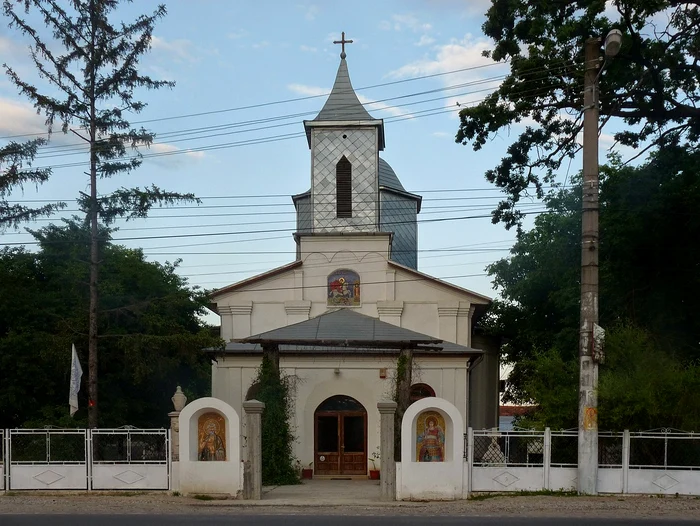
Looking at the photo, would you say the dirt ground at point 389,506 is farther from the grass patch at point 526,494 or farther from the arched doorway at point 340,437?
the arched doorway at point 340,437

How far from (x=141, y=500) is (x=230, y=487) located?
1.88m

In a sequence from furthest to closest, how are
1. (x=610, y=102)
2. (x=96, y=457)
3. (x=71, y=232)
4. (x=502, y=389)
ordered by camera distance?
(x=502, y=389) → (x=71, y=232) → (x=610, y=102) → (x=96, y=457)

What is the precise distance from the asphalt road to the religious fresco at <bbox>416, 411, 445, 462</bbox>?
2752 mm

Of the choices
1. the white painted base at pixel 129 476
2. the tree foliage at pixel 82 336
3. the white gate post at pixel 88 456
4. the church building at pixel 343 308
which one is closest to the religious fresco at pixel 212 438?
the white painted base at pixel 129 476

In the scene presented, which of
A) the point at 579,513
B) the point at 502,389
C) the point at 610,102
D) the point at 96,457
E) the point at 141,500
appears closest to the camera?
the point at 579,513

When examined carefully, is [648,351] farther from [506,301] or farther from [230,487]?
[506,301]

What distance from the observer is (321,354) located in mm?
28609

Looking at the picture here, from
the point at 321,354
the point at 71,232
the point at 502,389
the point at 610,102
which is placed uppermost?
the point at 610,102

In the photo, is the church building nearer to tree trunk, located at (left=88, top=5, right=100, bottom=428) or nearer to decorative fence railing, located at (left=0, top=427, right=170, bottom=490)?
tree trunk, located at (left=88, top=5, right=100, bottom=428)

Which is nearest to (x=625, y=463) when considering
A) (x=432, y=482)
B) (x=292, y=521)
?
(x=432, y=482)

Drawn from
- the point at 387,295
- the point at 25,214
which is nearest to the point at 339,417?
the point at 387,295

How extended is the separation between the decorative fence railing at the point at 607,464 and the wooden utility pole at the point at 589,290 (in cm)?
65

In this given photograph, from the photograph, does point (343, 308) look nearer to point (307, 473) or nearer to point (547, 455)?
point (307, 473)

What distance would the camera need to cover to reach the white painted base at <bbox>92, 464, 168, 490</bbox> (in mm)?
20797
